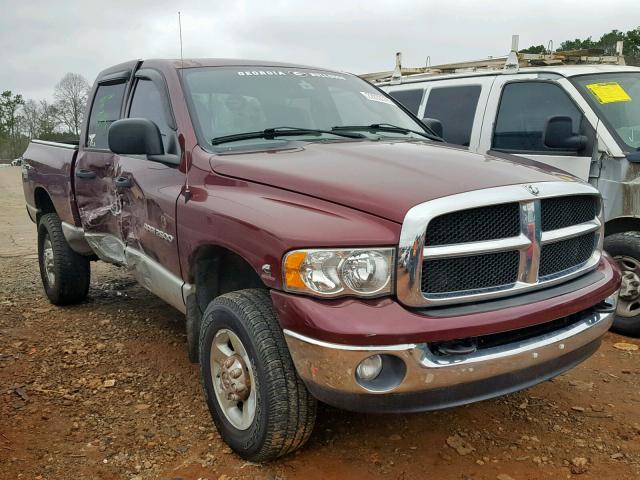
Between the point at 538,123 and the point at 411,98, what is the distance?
5.16ft

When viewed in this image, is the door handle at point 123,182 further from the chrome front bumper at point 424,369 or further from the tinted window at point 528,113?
the tinted window at point 528,113

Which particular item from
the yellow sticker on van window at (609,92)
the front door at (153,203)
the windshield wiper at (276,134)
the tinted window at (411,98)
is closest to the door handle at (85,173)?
the front door at (153,203)

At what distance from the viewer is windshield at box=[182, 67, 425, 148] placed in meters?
3.36

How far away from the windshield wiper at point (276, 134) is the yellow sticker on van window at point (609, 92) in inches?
93.4

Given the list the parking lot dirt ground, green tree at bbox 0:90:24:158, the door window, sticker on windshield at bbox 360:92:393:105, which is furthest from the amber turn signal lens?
green tree at bbox 0:90:24:158

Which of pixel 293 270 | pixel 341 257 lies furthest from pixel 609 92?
pixel 293 270

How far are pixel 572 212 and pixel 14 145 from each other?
7610 centimetres

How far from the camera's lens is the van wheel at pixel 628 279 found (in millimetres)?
4336

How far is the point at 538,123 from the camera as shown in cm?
501

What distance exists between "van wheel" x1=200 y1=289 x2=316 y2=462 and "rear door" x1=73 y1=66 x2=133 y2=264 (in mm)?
1506

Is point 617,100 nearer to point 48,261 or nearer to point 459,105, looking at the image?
point 459,105

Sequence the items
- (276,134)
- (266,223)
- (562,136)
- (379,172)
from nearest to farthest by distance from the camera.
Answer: (266,223), (379,172), (276,134), (562,136)

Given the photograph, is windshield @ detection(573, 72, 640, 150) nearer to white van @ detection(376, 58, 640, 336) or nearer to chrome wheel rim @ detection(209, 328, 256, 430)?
white van @ detection(376, 58, 640, 336)

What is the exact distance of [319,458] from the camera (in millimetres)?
2799
